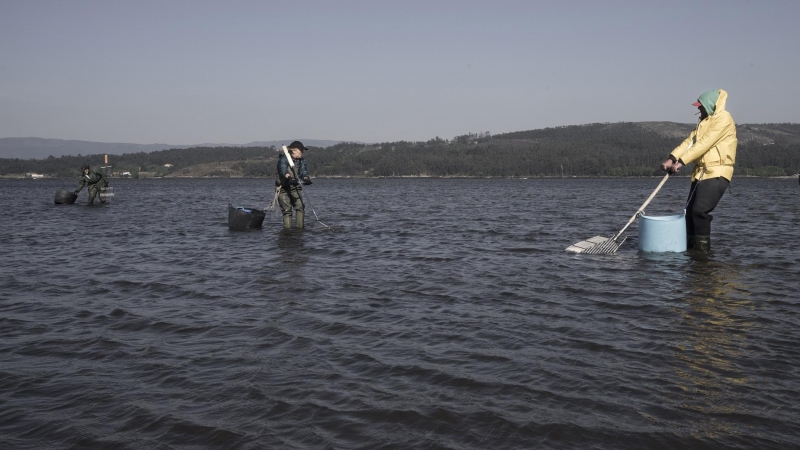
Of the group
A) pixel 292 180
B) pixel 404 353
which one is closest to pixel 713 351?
pixel 404 353

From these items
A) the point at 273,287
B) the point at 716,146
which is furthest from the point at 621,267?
the point at 273,287

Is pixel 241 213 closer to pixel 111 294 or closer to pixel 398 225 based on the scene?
pixel 398 225

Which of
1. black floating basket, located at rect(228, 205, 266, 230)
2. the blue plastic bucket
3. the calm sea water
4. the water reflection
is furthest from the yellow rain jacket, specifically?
black floating basket, located at rect(228, 205, 266, 230)

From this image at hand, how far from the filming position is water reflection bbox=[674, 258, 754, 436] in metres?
5.12

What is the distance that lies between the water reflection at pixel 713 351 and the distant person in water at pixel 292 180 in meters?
10.7

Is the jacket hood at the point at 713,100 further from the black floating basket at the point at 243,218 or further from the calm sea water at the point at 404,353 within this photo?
the black floating basket at the point at 243,218

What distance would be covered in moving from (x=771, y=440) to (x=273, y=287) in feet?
24.3

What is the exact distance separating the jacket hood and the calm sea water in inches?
111

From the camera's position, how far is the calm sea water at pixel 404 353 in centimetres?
483

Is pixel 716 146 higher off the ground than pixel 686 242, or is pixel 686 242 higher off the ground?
pixel 716 146

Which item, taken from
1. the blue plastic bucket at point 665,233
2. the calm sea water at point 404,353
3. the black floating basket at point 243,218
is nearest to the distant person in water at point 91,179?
the black floating basket at point 243,218

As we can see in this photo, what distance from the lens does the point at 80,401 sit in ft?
17.8

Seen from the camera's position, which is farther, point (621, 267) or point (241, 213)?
point (241, 213)

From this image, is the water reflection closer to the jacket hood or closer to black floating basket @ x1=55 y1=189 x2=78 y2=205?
the jacket hood
